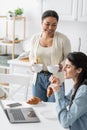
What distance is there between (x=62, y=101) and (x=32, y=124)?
231 millimetres

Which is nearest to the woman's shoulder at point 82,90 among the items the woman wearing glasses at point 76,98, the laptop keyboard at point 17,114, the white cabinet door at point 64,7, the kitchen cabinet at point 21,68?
the woman wearing glasses at point 76,98

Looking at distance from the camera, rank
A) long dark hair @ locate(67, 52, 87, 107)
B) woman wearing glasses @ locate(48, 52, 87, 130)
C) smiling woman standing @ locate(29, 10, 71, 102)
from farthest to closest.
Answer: smiling woman standing @ locate(29, 10, 71, 102) → long dark hair @ locate(67, 52, 87, 107) → woman wearing glasses @ locate(48, 52, 87, 130)

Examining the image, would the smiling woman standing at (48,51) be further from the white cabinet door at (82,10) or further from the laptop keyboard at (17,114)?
the white cabinet door at (82,10)

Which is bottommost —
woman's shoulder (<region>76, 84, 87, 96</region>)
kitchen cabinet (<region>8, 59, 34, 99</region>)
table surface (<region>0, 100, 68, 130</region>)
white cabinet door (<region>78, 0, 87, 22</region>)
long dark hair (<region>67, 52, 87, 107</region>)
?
table surface (<region>0, 100, 68, 130</region>)

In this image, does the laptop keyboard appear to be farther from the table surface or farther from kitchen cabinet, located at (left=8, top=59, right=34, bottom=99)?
kitchen cabinet, located at (left=8, top=59, right=34, bottom=99)

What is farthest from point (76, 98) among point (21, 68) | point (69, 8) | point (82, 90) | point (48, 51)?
point (69, 8)

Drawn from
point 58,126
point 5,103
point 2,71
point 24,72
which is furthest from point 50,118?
point 2,71

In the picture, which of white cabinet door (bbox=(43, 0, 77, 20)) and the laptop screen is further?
Result: white cabinet door (bbox=(43, 0, 77, 20))

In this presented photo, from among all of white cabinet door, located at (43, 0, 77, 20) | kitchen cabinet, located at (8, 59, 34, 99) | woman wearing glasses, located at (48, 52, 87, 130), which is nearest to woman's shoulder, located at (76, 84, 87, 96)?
woman wearing glasses, located at (48, 52, 87, 130)

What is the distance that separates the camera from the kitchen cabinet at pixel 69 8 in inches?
134

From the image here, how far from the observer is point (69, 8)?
11.4ft

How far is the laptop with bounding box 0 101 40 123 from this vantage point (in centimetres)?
180

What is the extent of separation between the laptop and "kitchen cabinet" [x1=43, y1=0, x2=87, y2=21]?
1.72 meters

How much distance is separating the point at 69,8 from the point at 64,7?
6cm
